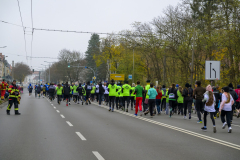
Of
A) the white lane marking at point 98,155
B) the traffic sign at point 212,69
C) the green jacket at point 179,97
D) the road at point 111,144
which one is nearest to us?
the white lane marking at point 98,155

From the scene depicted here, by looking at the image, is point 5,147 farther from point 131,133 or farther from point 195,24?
point 195,24

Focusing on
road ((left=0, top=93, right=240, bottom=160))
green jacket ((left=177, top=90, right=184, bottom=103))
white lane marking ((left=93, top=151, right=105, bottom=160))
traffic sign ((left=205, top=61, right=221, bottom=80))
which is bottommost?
road ((left=0, top=93, right=240, bottom=160))

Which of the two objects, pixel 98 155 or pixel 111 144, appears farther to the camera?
pixel 111 144

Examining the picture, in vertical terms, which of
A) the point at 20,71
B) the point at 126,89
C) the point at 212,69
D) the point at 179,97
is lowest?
the point at 179,97

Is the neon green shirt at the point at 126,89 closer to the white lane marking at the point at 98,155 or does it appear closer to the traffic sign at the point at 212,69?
the traffic sign at the point at 212,69

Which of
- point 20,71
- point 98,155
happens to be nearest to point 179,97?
point 98,155

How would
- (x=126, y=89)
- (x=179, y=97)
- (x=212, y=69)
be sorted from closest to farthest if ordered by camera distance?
(x=179, y=97), (x=126, y=89), (x=212, y=69)

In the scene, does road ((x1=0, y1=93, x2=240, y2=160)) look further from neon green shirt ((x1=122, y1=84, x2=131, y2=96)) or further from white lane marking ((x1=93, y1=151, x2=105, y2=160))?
neon green shirt ((x1=122, y1=84, x2=131, y2=96))

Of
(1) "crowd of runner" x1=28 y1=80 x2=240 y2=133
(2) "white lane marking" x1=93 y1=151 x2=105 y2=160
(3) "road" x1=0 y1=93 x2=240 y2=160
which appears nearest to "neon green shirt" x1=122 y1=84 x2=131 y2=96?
(1) "crowd of runner" x1=28 y1=80 x2=240 y2=133

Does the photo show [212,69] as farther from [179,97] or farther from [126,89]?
[126,89]

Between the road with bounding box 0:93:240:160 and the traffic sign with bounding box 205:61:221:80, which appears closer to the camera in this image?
the road with bounding box 0:93:240:160

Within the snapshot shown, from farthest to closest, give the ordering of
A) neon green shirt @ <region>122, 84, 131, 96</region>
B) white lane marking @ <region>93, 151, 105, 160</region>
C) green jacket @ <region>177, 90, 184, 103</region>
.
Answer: neon green shirt @ <region>122, 84, 131, 96</region> → green jacket @ <region>177, 90, 184, 103</region> → white lane marking @ <region>93, 151, 105, 160</region>

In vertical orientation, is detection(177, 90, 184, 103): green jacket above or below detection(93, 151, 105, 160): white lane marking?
above

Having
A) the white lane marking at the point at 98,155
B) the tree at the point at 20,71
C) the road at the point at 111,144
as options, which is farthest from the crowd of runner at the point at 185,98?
the tree at the point at 20,71
